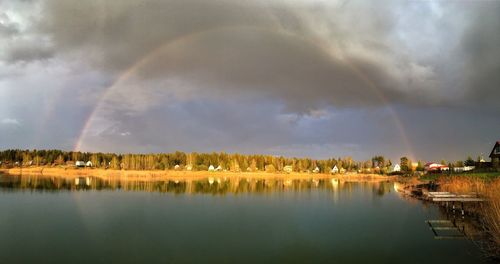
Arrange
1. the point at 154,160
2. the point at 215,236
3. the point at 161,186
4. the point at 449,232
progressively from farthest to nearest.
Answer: the point at 154,160
the point at 161,186
the point at 449,232
the point at 215,236

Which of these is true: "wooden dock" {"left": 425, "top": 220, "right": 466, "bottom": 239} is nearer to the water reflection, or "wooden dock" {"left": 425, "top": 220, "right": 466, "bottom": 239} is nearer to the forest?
the water reflection

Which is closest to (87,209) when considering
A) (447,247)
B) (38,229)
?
(38,229)

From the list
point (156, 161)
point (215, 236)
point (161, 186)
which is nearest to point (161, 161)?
point (156, 161)

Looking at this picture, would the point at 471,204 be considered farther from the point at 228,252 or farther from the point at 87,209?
the point at 87,209

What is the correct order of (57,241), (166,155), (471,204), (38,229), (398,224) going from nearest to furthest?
(57,241) → (38,229) → (398,224) → (471,204) → (166,155)

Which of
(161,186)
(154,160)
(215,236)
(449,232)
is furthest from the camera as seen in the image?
(154,160)

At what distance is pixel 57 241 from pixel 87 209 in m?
13.8

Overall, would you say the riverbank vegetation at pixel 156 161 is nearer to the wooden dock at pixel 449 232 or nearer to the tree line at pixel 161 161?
the tree line at pixel 161 161

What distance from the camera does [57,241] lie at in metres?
19.7

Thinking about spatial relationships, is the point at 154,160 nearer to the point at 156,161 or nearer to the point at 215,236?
the point at 156,161

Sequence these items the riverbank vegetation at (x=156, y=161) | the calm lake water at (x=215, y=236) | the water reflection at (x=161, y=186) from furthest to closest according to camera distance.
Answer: the riverbank vegetation at (x=156, y=161)
the water reflection at (x=161, y=186)
the calm lake water at (x=215, y=236)

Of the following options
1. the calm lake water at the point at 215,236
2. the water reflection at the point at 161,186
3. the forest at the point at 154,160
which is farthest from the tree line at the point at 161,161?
the calm lake water at the point at 215,236

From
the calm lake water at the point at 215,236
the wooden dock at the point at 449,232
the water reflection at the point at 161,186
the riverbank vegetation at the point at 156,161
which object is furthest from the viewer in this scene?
the riverbank vegetation at the point at 156,161

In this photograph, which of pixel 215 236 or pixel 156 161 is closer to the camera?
pixel 215 236
